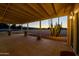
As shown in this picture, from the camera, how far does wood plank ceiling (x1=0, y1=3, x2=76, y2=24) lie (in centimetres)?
431

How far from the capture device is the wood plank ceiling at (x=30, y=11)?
4.31 m

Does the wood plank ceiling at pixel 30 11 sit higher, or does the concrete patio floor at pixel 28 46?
the wood plank ceiling at pixel 30 11

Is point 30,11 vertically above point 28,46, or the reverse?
point 30,11

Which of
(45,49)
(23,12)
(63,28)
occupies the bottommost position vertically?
(45,49)

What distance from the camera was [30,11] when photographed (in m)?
4.57

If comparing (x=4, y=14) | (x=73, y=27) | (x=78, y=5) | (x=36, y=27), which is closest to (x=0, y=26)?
(x=4, y=14)

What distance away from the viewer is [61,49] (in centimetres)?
476

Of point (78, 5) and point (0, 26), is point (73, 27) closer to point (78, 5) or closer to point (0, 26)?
point (78, 5)

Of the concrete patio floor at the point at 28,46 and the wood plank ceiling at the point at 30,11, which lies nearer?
the wood plank ceiling at the point at 30,11

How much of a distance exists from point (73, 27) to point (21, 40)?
116 cm

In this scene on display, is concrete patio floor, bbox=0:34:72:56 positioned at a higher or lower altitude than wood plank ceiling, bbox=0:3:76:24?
lower

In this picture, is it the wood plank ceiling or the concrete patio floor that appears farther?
the concrete patio floor

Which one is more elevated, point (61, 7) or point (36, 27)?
point (61, 7)

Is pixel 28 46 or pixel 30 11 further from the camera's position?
pixel 28 46
